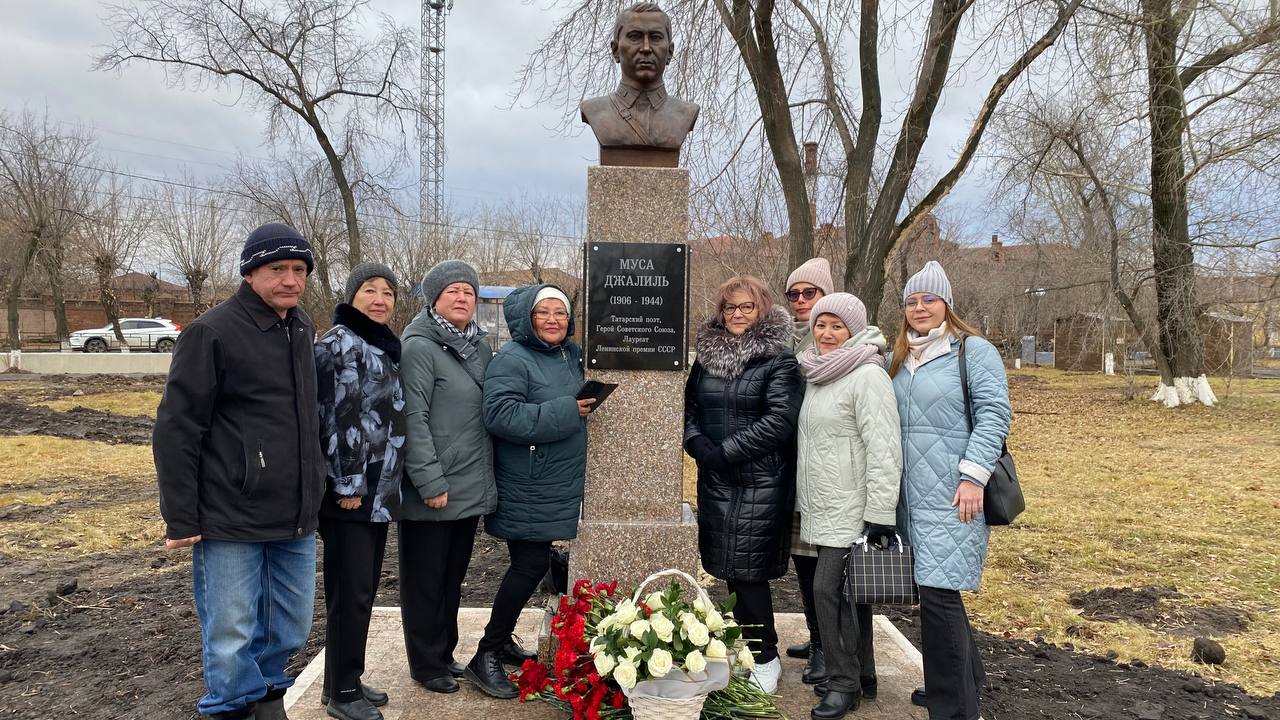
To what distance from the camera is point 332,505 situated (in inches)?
124

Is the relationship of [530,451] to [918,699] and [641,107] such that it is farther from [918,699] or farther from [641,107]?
[918,699]

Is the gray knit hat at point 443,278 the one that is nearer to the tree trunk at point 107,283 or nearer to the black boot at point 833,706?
the black boot at point 833,706

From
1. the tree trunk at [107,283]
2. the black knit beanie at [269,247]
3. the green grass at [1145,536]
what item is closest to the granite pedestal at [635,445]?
the black knit beanie at [269,247]

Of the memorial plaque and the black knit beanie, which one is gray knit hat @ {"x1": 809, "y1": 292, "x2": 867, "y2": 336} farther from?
the black knit beanie

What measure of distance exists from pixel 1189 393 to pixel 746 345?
17.5 metres

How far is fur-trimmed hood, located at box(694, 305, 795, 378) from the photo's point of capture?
137 inches

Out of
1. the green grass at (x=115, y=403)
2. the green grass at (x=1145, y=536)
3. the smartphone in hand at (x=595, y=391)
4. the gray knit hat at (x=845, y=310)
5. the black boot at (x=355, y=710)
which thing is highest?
the gray knit hat at (x=845, y=310)

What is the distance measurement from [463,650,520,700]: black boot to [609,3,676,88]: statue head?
289 cm

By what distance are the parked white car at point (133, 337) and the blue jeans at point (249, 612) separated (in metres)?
31.4

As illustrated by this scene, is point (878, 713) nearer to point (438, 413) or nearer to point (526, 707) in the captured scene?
point (526, 707)

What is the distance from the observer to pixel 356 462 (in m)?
3.11

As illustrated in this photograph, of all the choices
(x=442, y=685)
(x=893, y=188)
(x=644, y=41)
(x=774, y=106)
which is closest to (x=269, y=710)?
(x=442, y=685)

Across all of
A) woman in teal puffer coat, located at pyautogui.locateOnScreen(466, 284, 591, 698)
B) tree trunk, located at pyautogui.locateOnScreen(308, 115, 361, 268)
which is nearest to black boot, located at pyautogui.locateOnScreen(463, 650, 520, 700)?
woman in teal puffer coat, located at pyautogui.locateOnScreen(466, 284, 591, 698)

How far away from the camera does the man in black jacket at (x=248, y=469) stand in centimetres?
259
